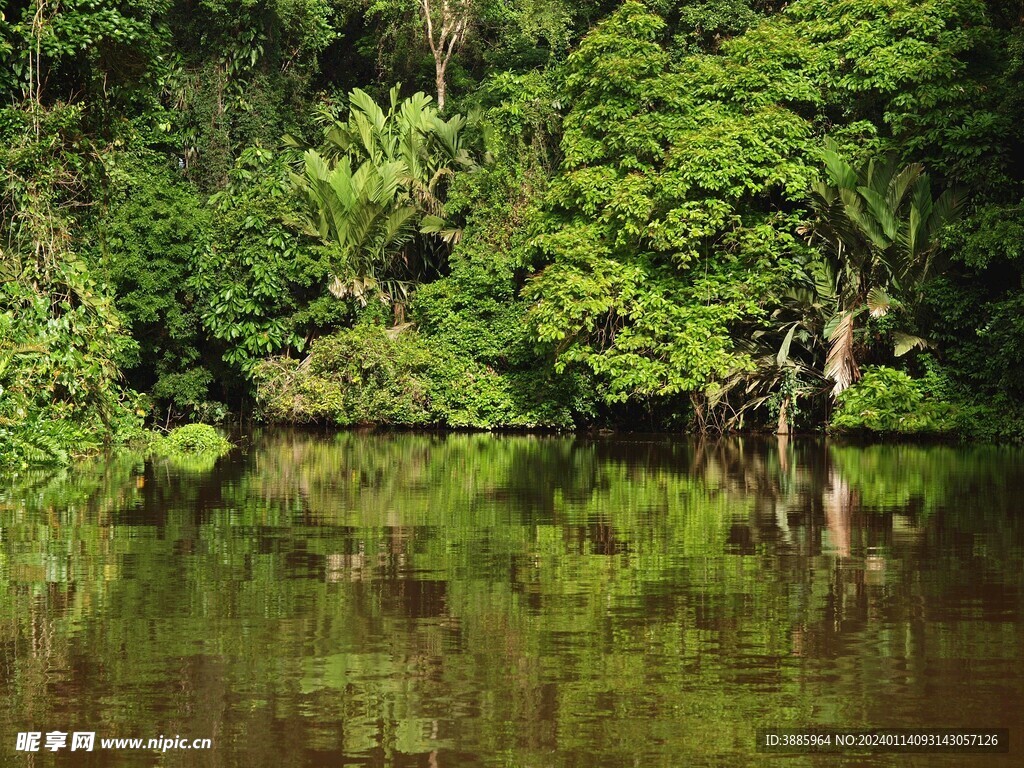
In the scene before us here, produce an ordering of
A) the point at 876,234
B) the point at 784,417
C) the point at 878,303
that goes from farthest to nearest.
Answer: the point at 784,417, the point at 876,234, the point at 878,303

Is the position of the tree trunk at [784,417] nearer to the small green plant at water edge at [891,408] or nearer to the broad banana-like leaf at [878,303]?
the small green plant at water edge at [891,408]

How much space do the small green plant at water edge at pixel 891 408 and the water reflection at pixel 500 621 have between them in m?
8.58

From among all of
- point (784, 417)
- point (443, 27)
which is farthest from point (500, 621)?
point (443, 27)

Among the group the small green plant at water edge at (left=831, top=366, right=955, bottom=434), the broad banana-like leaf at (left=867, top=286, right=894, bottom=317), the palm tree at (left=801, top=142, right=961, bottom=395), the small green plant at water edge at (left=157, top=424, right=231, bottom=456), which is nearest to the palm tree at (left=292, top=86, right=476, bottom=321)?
the palm tree at (left=801, top=142, right=961, bottom=395)

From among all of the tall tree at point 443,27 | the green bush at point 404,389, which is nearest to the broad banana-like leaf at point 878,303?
the green bush at point 404,389

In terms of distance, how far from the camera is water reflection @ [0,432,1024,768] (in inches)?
197

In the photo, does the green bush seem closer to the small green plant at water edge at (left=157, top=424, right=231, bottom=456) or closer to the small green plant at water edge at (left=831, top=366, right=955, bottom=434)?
the small green plant at water edge at (left=831, top=366, right=955, bottom=434)

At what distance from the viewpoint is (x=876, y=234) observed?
2277 cm

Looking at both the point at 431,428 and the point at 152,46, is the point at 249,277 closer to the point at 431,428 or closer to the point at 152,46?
the point at 431,428

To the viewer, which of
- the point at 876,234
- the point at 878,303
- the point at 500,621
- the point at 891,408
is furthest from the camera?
the point at 876,234

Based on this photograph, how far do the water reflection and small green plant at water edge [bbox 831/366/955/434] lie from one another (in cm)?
858

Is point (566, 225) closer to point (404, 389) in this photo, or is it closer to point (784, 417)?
point (404, 389)

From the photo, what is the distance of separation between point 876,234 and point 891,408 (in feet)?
9.98

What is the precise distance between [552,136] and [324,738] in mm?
23673
